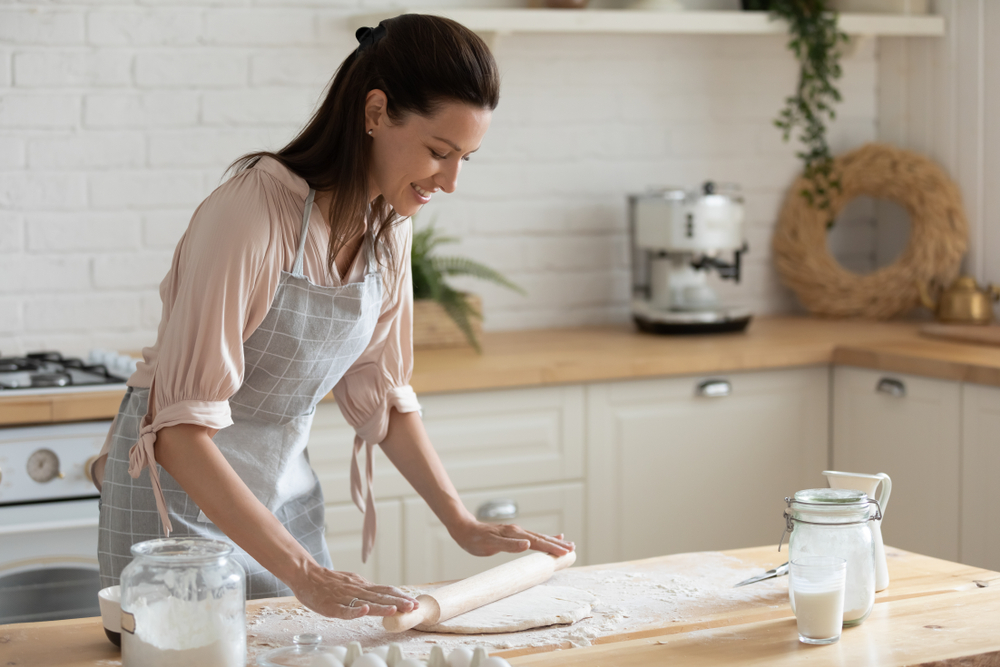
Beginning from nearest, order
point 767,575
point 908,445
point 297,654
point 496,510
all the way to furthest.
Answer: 1. point 297,654
2. point 767,575
3. point 496,510
4. point 908,445

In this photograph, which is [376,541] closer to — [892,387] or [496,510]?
[496,510]

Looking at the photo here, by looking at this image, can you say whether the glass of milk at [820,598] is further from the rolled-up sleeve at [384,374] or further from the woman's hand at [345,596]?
the rolled-up sleeve at [384,374]

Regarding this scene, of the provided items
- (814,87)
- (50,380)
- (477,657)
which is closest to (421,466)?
(477,657)

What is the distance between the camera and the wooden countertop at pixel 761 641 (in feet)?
3.54

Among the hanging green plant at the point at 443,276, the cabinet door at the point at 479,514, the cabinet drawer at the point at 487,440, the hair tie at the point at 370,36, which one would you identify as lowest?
the cabinet door at the point at 479,514

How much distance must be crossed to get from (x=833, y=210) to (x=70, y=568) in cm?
242

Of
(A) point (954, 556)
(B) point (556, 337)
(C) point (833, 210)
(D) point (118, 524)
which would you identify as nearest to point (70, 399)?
(D) point (118, 524)

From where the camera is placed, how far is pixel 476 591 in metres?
1.26

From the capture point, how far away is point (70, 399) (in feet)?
7.00

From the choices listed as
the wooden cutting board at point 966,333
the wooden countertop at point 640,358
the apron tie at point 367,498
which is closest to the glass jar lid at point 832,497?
the apron tie at point 367,498

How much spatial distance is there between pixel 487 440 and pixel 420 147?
4.04ft

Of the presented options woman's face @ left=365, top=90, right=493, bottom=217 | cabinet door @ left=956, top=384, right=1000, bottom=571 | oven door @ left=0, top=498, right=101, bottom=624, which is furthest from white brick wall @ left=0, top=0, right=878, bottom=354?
woman's face @ left=365, top=90, right=493, bottom=217

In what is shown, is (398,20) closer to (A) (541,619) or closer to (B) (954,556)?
(A) (541,619)

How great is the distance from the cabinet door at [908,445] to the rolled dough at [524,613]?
5.06 ft
